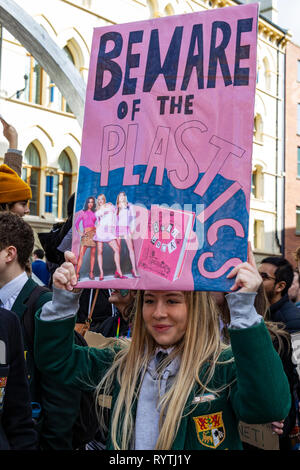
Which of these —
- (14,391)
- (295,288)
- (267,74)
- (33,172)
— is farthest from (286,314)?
(267,74)

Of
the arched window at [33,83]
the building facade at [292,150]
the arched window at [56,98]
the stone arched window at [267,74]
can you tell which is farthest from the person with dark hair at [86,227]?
the stone arched window at [267,74]

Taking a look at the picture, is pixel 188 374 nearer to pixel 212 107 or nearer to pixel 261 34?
pixel 212 107

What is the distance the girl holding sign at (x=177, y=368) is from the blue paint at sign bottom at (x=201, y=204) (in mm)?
79

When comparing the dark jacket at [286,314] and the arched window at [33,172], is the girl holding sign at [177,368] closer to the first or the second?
the dark jacket at [286,314]

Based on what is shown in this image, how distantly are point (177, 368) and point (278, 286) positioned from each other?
7.81 feet

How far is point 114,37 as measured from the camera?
7.12 feet

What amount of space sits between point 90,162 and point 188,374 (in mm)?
884

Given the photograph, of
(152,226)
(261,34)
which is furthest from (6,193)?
(261,34)

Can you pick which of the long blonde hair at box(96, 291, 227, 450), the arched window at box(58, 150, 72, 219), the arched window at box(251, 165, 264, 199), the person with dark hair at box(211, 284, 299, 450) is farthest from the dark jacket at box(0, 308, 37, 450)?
the arched window at box(251, 165, 264, 199)

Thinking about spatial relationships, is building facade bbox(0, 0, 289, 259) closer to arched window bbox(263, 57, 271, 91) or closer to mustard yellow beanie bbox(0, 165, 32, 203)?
arched window bbox(263, 57, 271, 91)

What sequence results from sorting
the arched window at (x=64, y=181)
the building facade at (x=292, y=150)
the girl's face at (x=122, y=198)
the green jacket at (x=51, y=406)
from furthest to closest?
the building facade at (x=292, y=150) < the arched window at (x=64, y=181) < the green jacket at (x=51, y=406) < the girl's face at (x=122, y=198)

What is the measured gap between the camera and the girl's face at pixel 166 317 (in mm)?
1978

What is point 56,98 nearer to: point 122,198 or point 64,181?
point 64,181
